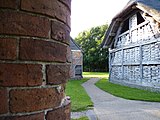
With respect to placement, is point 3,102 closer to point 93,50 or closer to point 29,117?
point 29,117

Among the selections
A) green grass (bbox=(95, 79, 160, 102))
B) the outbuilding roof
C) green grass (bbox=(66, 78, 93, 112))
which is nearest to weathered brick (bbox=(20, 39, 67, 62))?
green grass (bbox=(66, 78, 93, 112))

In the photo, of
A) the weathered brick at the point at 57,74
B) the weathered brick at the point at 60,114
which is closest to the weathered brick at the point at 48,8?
the weathered brick at the point at 57,74

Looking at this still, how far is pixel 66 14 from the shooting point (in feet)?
4.06

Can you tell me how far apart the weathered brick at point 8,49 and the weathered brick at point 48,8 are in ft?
0.53

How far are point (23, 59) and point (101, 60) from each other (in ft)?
145

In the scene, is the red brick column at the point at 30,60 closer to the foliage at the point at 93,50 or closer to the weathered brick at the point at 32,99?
the weathered brick at the point at 32,99

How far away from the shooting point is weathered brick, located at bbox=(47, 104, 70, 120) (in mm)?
1043

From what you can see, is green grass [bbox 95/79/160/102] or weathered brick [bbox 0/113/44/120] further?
green grass [bbox 95/79/160/102]

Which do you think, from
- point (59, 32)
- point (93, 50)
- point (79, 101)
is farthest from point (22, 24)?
point (93, 50)

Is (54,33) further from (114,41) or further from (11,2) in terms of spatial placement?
(114,41)

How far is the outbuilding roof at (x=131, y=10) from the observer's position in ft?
32.6

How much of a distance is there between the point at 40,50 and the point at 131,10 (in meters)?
12.9

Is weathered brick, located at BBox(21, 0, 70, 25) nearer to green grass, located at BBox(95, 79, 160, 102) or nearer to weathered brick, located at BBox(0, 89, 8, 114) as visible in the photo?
weathered brick, located at BBox(0, 89, 8, 114)

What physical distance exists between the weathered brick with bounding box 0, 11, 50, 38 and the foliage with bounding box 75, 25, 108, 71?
42507 millimetres
